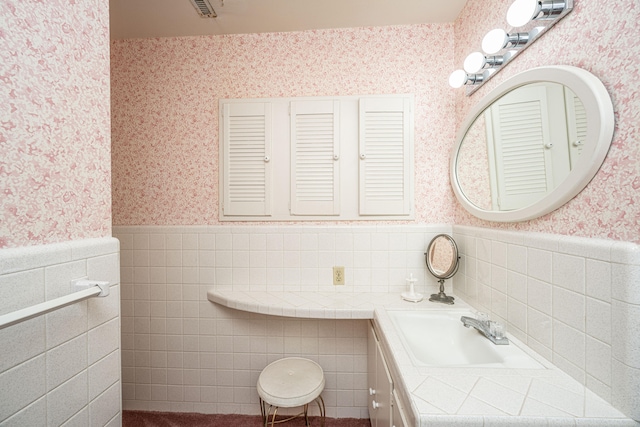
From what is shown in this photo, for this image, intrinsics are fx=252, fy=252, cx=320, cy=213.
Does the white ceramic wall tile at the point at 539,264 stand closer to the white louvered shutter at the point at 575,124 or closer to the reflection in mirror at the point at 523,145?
the reflection in mirror at the point at 523,145

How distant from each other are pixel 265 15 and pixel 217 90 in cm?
55

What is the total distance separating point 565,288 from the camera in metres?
0.81

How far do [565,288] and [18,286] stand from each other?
1529mm

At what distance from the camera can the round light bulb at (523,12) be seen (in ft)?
2.81

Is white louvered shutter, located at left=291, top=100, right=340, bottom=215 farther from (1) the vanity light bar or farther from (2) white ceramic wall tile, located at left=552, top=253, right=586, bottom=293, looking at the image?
(2) white ceramic wall tile, located at left=552, top=253, right=586, bottom=293

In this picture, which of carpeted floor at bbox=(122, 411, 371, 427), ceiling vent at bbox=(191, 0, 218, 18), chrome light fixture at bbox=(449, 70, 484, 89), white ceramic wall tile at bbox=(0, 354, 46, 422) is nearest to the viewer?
white ceramic wall tile at bbox=(0, 354, 46, 422)

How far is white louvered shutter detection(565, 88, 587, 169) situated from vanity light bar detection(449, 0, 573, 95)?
295 millimetres

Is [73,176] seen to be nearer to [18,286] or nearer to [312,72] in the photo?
[18,286]

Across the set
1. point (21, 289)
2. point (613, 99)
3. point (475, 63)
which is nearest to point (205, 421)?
point (21, 289)

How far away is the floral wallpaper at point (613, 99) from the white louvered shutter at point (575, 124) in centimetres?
6

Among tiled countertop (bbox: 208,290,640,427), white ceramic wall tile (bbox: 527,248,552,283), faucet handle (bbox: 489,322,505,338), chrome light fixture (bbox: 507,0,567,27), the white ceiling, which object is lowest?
tiled countertop (bbox: 208,290,640,427)

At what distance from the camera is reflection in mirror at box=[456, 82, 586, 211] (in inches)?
32.1

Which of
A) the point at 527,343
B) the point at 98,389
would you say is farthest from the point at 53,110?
the point at 527,343

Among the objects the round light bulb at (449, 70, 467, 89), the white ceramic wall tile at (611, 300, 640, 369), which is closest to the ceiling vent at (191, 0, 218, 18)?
the round light bulb at (449, 70, 467, 89)
